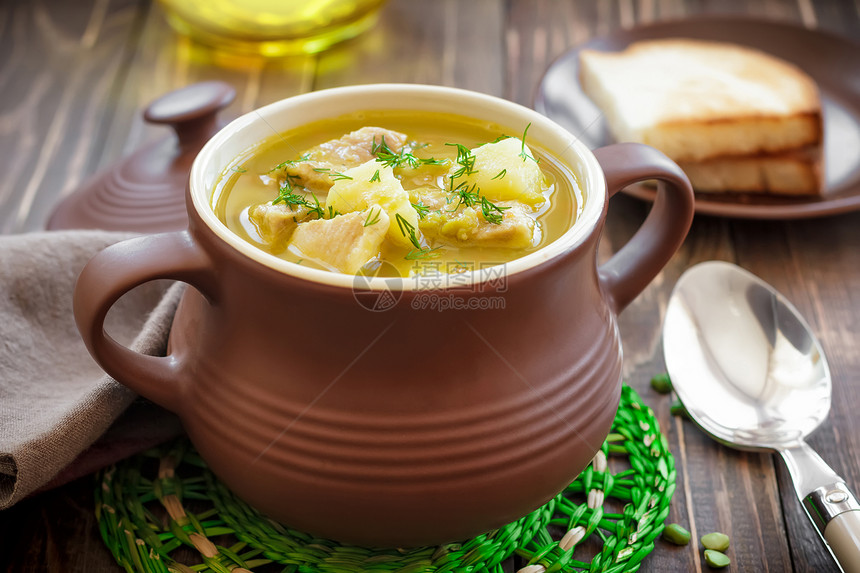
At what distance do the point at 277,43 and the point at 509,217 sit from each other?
1733mm

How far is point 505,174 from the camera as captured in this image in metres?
1.33

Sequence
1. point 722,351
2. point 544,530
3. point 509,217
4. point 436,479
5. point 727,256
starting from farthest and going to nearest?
1. point 727,256
2. point 722,351
3. point 544,530
4. point 509,217
5. point 436,479

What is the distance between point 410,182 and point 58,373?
708mm

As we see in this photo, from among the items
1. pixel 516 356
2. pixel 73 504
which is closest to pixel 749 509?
Answer: pixel 516 356

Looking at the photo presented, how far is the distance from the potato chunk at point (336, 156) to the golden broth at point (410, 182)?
33 millimetres

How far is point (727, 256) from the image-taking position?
2133mm

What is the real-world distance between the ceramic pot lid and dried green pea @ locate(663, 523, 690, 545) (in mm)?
1073

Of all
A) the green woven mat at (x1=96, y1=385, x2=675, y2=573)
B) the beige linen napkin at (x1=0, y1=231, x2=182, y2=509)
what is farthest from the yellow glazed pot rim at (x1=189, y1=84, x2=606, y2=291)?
the green woven mat at (x1=96, y1=385, x2=675, y2=573)

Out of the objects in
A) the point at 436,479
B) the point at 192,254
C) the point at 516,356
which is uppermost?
the point at 192,254

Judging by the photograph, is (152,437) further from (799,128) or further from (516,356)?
(799,128)

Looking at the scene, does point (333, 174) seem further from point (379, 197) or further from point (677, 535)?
point (677, 535)

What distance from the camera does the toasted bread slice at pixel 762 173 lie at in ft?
7.14

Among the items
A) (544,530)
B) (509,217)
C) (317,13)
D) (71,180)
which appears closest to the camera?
(509,217)

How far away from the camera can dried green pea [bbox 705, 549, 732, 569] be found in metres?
1.38
